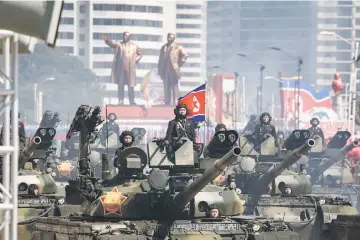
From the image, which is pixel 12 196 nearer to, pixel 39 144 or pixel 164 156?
pixel 164 156

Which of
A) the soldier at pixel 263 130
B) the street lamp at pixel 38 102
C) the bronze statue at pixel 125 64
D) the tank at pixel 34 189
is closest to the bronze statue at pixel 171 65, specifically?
the bronze statue at pixel 125 64

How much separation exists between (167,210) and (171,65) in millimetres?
142966

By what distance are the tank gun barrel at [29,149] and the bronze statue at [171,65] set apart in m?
132

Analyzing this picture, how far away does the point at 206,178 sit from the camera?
3108 cm

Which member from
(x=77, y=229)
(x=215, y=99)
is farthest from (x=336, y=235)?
(x=215, y=99)

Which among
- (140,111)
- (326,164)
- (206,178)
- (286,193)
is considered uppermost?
(140,111)

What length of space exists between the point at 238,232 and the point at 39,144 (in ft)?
38.8

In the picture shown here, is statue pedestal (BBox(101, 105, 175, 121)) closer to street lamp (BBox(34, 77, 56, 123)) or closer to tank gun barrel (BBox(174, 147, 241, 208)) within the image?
street lamp (BBox(34, 77, 56, 123))

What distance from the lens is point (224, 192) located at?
33.4 m

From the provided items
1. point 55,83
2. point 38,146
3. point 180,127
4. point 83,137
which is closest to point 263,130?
point 38,146

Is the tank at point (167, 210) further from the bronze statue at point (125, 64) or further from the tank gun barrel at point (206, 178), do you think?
the bronze statue at point (125, 64)

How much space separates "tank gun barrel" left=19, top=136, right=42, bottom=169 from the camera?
41.4 meters

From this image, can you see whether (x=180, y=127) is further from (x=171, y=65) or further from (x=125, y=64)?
(x=125, y=64)

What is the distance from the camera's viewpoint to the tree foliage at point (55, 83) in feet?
543
